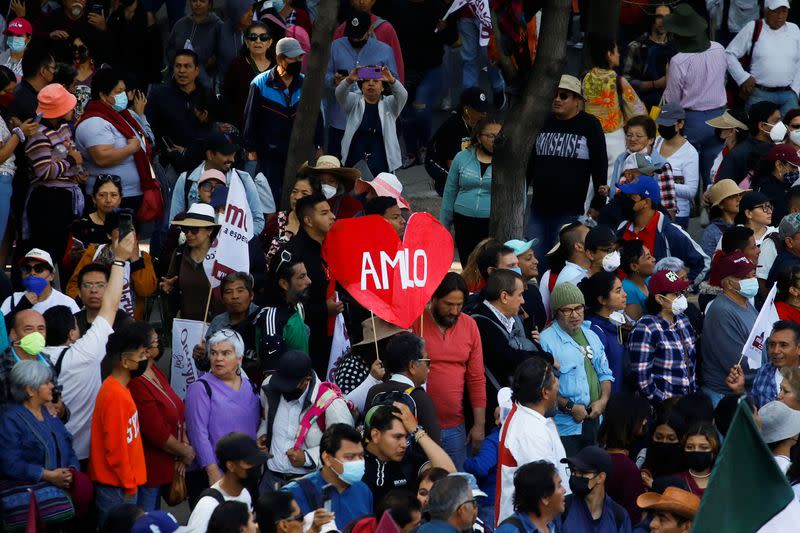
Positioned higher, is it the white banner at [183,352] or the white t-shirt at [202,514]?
the white banner at [183,352]

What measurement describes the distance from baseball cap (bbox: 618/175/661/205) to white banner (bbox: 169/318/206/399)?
11.2ft

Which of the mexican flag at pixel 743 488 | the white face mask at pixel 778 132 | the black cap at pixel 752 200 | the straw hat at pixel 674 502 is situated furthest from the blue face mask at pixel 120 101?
the mexican flag at pixel 743 488

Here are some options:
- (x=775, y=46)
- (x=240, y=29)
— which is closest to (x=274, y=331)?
(x=240, y=29)

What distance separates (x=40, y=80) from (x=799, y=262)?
587 centimetres

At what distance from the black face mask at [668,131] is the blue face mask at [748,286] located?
3.22 meters

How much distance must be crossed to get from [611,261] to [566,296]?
1067 millimetres

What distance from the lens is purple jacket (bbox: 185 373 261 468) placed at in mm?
9125

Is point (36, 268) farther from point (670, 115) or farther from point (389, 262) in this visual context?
point (670, 115)

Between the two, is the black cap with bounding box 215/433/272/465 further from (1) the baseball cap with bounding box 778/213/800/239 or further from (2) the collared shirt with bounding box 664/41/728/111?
(2) the collared shirt with bounding box 664/41/728/111

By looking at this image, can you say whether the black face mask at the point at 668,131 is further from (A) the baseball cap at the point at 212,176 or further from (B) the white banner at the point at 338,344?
(B) the white banner at the point at 338,344

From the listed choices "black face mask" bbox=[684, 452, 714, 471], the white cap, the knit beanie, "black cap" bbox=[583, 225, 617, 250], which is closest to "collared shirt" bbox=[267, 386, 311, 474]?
the knit beanie

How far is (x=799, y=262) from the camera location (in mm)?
11766

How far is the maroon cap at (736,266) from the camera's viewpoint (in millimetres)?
10867

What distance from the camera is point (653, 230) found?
38.9 ft
